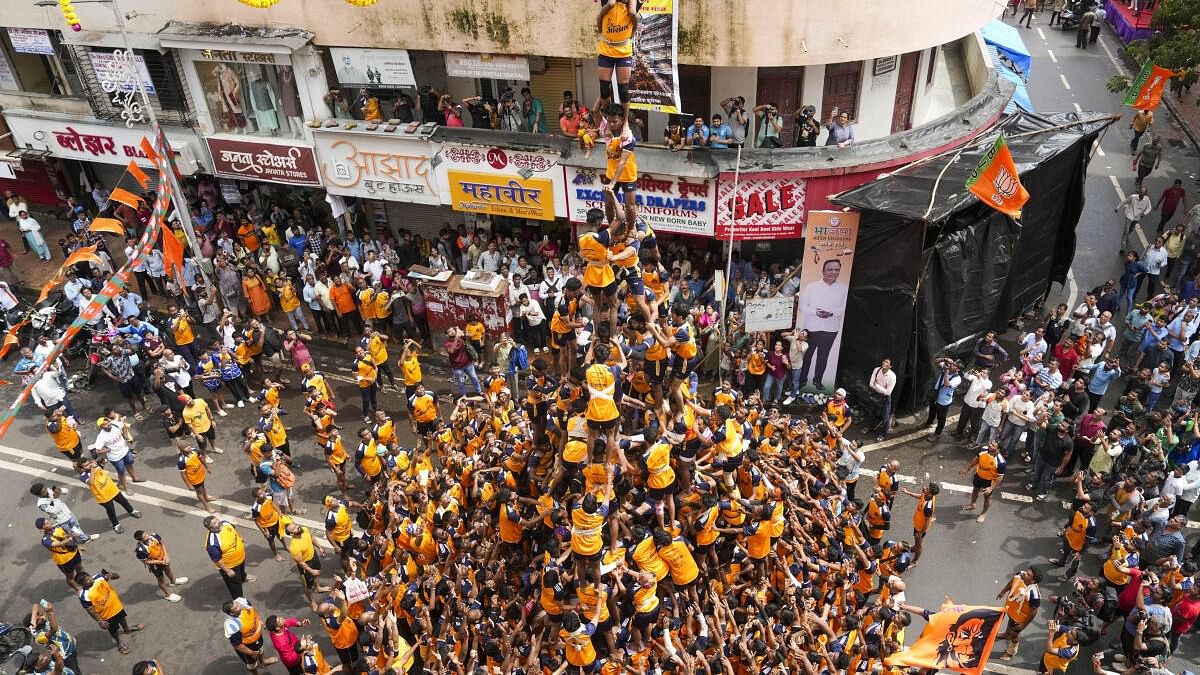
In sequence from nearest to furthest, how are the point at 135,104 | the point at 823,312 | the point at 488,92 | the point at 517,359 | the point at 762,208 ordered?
the point at 823,312, the point at 517,359, the point at 762,208, the point at 488,92, the point at 135,104

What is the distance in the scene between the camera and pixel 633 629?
939 cm

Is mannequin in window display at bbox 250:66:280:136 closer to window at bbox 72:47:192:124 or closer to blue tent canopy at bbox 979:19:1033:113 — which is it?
window at bbox 72:47:192:124

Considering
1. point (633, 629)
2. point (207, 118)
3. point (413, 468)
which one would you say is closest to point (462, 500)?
point (413, 468)

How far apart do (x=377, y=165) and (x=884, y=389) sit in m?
11.5

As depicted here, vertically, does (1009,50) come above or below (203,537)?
above

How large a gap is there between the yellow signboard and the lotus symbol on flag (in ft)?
27.2

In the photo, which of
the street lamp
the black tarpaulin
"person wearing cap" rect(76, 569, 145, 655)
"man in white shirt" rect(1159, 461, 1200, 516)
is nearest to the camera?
"person wearing cap" rect(76, 569, 145, 655)

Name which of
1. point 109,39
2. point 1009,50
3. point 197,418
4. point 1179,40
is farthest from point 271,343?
point 1179,40

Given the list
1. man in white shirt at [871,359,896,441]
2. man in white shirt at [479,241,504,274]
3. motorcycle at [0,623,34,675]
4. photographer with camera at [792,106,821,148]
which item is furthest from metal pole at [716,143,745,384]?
motorcycle at [0,623,34,675]

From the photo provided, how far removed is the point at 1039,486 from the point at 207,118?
19.0 meters

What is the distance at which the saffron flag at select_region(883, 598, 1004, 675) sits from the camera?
9.10m

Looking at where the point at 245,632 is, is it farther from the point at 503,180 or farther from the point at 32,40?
the point at 32,40

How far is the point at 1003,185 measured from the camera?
46.1 feet

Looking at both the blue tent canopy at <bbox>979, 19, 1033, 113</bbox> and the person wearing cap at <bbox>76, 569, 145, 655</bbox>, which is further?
the blue tent canopy at <bbox>979, 19, 1033, 113</bbox>
